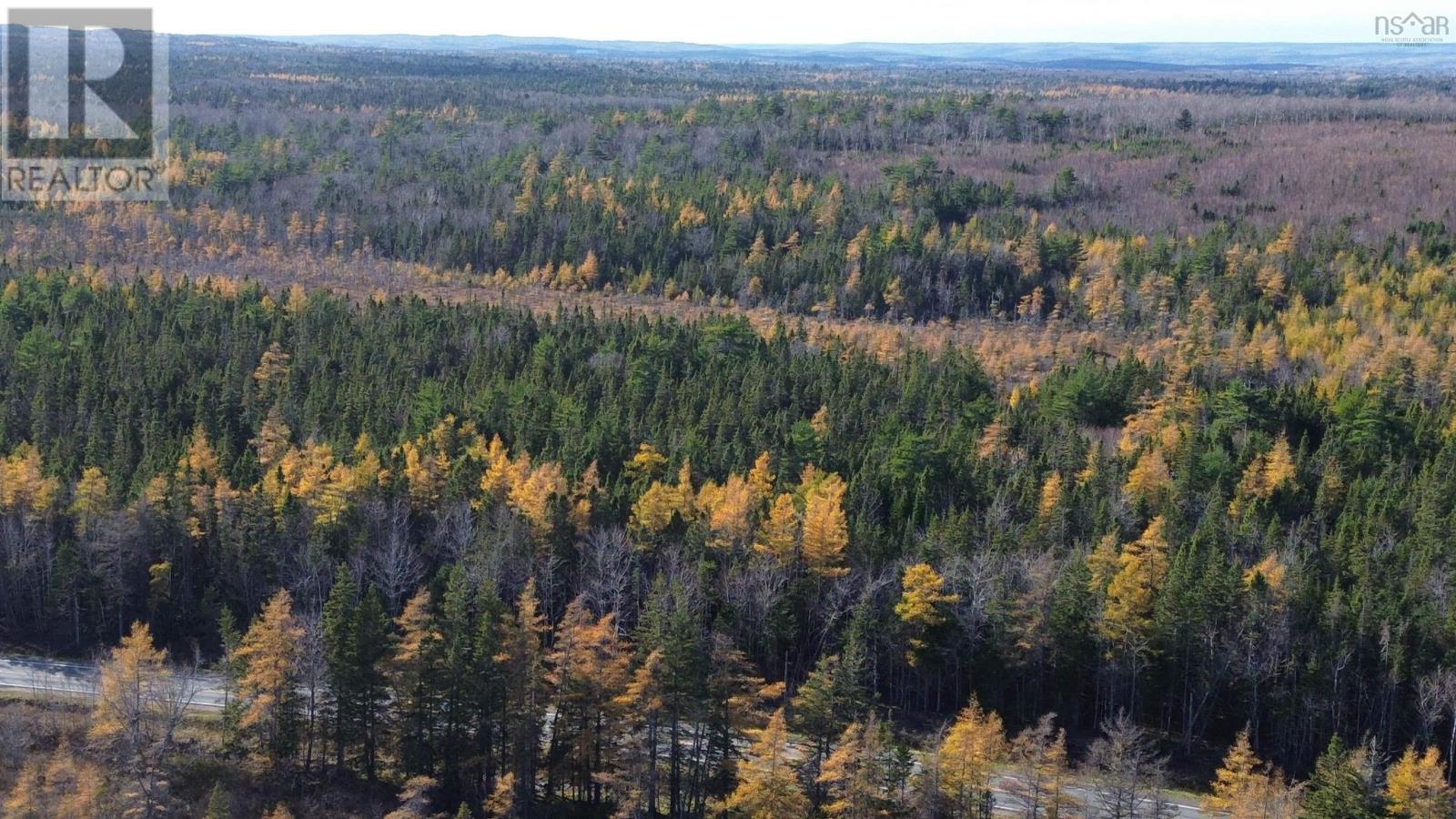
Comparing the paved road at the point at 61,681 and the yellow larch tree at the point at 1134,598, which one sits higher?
the yellow larch tree at the point at 1134,598

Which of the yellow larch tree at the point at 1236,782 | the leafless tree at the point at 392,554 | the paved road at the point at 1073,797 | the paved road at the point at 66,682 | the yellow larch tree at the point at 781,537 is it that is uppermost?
the yellow larch tree at the point at 781,537

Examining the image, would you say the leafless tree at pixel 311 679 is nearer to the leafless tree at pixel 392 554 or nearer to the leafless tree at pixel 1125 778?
the leafless tree at pixel 392 554

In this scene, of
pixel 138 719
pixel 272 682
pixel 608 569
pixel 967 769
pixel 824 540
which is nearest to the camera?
pixel 967 769

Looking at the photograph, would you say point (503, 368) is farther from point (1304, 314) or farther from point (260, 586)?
point (1304, 314)

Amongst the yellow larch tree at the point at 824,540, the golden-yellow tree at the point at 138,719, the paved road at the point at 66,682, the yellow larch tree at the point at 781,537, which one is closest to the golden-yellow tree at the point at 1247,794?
the paved road at the point at 66,682

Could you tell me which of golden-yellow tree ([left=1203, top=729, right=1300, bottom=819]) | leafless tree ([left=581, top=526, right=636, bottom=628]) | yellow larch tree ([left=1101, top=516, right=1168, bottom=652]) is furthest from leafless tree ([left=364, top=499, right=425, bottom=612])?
golden-yellow tree ([left=1203, top=729, right=1300, bottom=819])

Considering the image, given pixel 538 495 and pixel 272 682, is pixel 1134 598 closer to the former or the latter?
pixel 538 495

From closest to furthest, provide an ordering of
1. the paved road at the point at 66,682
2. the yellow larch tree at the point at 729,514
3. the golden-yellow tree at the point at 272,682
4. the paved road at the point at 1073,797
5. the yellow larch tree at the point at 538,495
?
1. the paved road at the point at 1073,797
2. the golden-yellow tree at the point at 272,682
3. the paved road at the point at 66,682
4. the yellow larch tree at the point at 729,514
5. the yellow larch tree at the point at 538,495

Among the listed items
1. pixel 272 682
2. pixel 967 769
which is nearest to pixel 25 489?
pixel 272 682

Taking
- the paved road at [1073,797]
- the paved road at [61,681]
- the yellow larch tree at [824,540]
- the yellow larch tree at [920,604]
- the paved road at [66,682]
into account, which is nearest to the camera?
the paved road at [1073,797]
